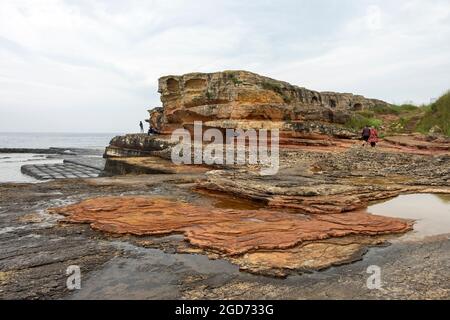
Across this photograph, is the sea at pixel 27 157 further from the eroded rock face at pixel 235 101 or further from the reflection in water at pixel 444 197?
the reflection in water at pixel 444 197

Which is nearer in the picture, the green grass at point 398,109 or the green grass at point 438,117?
the green grass at point 438,117

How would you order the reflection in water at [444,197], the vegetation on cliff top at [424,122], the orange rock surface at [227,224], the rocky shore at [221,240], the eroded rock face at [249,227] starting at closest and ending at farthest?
the rocky shore at [221,240], the eroded rock face at [249,227], the orange rock surface at [227,224], the reflection in water at [444,197], the vegetation on cliff top at [424,122]

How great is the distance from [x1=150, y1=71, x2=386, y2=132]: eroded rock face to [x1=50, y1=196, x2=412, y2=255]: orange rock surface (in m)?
13.5

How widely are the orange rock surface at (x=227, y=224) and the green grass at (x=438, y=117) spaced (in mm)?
21055

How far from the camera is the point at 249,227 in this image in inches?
233

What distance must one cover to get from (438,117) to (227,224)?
2458 centimetres

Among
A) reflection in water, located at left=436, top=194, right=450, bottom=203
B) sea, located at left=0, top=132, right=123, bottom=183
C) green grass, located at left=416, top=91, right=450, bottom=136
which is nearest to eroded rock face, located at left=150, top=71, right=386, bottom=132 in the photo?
green grass, located at left=416, top=91, right=450, bottom=136

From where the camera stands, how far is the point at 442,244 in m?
5.03

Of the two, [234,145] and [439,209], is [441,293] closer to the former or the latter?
[439,209]

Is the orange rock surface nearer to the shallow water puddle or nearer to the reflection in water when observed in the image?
the shallow water puddle

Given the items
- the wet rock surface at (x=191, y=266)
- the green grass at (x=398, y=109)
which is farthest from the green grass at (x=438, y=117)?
the wet rock surface at (x=191, y=266)

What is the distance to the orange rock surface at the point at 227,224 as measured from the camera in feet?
17.2

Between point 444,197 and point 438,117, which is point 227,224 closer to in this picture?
point 444,197
